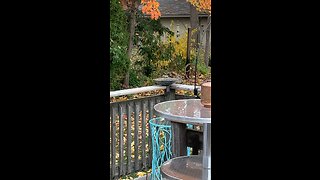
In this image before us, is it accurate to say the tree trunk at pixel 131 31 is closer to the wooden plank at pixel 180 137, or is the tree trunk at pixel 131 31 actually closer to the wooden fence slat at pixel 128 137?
the wooden fence slat at pixel 128 137

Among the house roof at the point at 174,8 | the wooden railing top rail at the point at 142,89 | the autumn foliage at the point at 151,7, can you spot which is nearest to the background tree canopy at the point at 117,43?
the autumn foliage at the point at 151,7

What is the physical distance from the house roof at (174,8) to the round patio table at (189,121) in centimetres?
673

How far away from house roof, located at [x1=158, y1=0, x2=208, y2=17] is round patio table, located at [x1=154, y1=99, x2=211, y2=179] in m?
6.73

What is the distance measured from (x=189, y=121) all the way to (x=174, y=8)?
25.8 ft

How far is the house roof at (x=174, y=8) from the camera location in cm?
984

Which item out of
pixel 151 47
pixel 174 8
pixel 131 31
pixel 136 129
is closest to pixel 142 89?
pixel 136 129

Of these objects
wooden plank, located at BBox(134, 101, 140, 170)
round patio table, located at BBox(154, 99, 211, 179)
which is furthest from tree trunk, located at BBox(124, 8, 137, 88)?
round patio table, located at BBox(154, 99, 211, 179)

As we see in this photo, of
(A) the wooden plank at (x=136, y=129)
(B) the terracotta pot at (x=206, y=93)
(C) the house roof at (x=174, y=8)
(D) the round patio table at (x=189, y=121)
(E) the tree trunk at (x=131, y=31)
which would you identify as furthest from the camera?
(C) the house roof at (x=174, y=8)
